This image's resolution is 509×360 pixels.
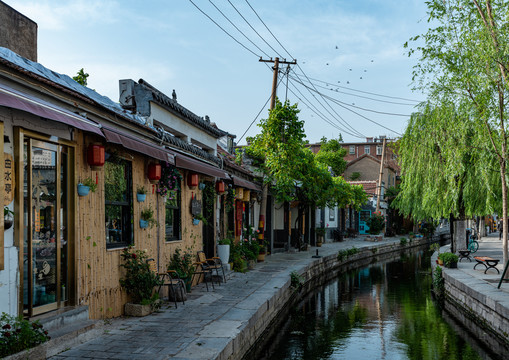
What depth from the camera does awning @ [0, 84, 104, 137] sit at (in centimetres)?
470

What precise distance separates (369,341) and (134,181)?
18.1 feet

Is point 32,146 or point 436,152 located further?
point 436,152

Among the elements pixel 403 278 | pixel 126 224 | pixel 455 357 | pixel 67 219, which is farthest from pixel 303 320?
pixel 403 278

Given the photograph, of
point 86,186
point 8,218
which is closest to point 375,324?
point 86,186

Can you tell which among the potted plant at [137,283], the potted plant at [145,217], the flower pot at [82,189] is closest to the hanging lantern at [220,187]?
the potted plant at [145,217]

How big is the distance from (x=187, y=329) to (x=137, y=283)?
1464mm

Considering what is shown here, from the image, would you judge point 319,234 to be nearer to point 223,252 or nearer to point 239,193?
point 239,193

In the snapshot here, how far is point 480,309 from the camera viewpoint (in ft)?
34.5

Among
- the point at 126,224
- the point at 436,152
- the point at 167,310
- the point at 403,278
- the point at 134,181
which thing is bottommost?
the point at 403,278

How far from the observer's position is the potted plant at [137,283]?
26.1ft

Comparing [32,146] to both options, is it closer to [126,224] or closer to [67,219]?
[67,219]

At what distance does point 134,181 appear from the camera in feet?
28.0

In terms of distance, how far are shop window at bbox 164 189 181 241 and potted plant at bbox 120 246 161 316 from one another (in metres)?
2.03

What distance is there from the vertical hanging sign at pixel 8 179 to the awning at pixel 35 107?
0.68 meters
